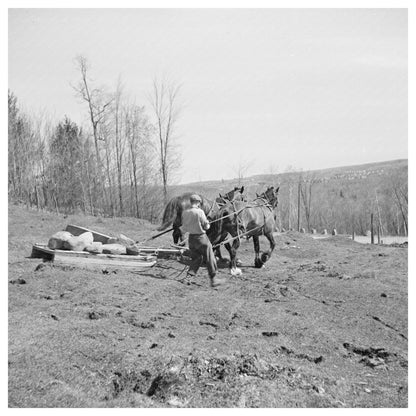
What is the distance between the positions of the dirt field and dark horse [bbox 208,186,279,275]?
3.59ft

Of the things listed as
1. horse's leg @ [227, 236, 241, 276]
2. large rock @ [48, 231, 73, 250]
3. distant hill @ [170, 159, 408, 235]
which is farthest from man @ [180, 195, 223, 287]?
distant hill @ [170, 159, 408, 235]

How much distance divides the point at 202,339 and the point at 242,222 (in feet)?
17.9

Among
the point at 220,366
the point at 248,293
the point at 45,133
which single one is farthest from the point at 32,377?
the point at 45,133

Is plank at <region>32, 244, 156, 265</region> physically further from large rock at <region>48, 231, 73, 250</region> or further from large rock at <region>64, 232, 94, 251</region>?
large rock at <region>64, 232, 94, 251</region>

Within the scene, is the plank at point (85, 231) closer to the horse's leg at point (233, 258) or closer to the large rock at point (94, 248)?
the large rock at point (94, 248)

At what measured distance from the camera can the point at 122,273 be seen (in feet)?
30.1

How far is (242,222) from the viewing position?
11.1 metres

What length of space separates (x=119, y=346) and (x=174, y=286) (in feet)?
10.5

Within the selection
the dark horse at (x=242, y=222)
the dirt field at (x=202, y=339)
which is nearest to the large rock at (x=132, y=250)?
the dirt field at (x=202, y=339)

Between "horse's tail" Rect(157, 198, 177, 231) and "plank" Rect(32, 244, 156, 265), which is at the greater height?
"horse's tail" Rect(157, 198, 177, 231)

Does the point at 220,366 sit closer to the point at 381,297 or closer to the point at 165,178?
the point at 381,297

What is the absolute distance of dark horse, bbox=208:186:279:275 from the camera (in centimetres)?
1062

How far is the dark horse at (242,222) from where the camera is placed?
1062 cm

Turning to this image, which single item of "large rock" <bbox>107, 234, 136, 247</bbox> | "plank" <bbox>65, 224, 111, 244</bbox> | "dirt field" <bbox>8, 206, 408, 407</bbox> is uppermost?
"plank" <bbox>65, 224, 111, 244</bbox>
